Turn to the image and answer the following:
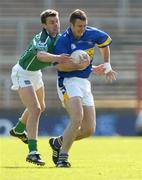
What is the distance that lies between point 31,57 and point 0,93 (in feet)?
45.4

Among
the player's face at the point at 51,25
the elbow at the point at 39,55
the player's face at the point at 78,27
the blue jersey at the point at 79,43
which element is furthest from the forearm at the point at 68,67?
the player's face at the point at 51,25

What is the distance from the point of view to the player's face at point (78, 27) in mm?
9875

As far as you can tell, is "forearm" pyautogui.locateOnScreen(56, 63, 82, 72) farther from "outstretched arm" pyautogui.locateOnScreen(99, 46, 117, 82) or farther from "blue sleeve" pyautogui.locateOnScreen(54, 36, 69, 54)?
"outstretched arm" pyautogui.locateOnScreen(99, 46, 117, 82)

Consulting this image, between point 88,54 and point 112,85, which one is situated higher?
point 88,54

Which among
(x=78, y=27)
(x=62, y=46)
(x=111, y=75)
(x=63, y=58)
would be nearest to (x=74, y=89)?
(x=63, y=58)

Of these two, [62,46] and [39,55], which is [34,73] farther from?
[62,46]

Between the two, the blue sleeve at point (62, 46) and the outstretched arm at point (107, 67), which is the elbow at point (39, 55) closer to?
the blue sleeve at point (62, 46)

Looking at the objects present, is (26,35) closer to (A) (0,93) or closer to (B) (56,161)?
(A) (0,93)

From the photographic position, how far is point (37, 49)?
10234 millimetres

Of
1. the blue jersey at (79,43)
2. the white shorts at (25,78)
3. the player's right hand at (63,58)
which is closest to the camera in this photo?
the player's right hand at (63,58)

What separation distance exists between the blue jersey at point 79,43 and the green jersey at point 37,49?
0.62 ft

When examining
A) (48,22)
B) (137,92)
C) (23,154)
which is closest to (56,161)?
(48,22)

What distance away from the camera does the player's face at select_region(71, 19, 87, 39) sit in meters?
9.88

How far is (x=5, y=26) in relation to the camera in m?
27.1
